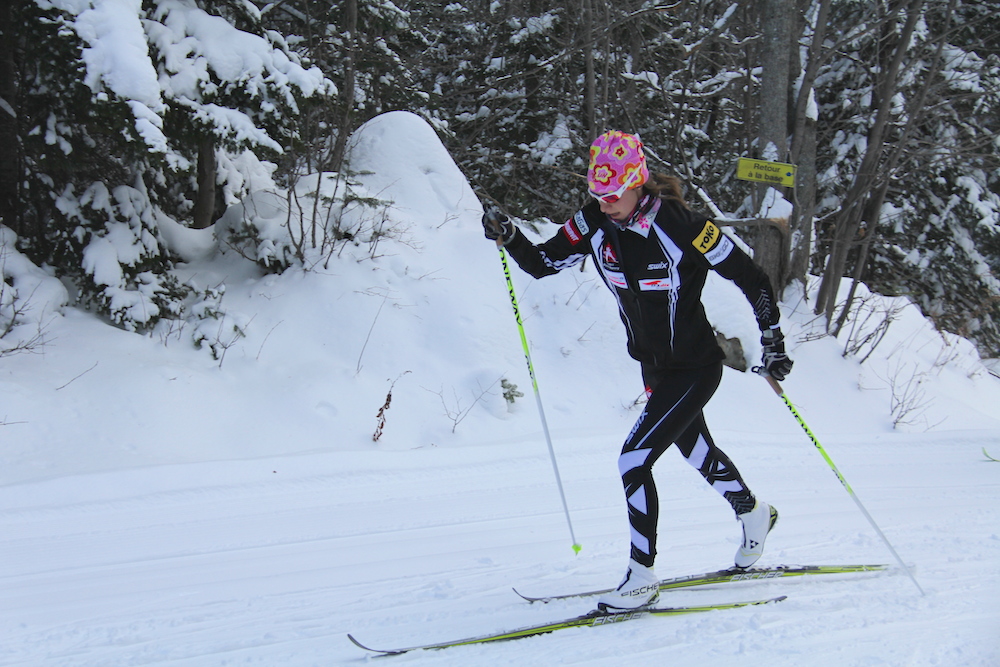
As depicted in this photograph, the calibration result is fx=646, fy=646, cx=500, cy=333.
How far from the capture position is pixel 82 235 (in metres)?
5.88

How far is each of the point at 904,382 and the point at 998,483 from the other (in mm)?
3130

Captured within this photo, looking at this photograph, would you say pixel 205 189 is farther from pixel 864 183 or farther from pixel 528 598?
pixel 864 183

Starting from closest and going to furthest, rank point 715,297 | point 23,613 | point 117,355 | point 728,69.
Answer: point 23,613, point 117,355, point 715,297, point 728,69

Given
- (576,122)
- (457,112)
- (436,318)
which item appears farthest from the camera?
(457,112)

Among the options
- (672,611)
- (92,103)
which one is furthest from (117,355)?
(672,611)

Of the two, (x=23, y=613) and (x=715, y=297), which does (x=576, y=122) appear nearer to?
(x=715, y=297)

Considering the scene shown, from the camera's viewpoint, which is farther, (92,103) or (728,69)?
(728,69)

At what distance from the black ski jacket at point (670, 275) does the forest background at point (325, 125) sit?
3775 millimetres

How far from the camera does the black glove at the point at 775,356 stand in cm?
306

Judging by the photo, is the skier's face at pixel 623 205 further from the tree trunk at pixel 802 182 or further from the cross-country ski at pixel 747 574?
the tree trunk at pixel 802 182

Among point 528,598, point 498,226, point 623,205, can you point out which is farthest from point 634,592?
point 498,226

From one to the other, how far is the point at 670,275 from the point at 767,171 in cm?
525

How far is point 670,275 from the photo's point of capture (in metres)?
2.93

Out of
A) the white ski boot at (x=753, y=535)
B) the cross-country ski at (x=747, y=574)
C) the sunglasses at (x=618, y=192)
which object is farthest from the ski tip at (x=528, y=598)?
the sunglasses at (x=618, y=192)
